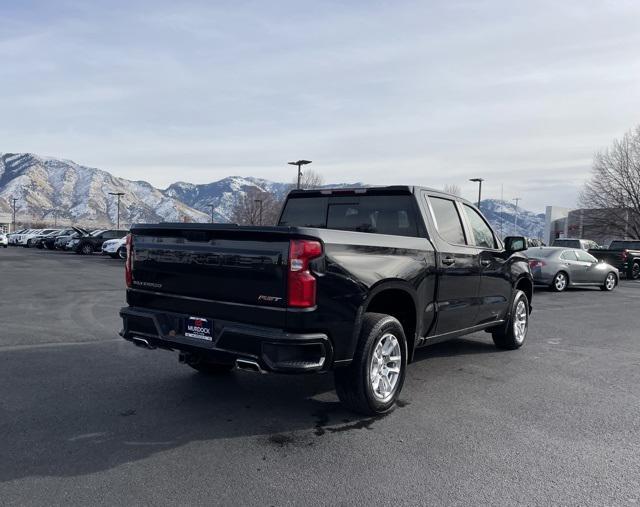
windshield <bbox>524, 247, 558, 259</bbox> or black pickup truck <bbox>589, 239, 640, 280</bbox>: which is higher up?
windshield <bbox>524, 247, 558, 259</bbox>

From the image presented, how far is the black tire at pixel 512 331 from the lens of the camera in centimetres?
716

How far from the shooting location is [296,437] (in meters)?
4.03

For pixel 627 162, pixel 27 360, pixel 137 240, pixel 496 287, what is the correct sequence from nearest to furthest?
pixel 137 240
pixel 27 360
pixel 496 287
pixel 627 162

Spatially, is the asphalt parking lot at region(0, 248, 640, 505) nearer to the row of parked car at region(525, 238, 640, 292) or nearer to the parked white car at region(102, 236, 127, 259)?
the row of parked car at region(525, 238, 640, 292)

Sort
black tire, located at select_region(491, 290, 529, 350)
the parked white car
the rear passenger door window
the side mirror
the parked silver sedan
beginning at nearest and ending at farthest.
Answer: the rear passenger door window → the side mirror → black tire, located at select_region(491, 290, 529, 350) → the parked silver sedan → the parked white car

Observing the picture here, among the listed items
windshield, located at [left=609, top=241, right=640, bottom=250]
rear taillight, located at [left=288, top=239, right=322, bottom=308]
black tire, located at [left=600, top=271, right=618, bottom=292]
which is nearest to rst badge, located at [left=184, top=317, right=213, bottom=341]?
rear taillight, located at [left=288, top=239, right=322, bottom=308]

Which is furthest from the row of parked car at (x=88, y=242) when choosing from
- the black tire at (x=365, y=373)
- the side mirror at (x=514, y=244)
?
the black tire at (x=365, y=373)

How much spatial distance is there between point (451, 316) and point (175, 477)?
3310mm

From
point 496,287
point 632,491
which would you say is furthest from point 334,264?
point 496,287

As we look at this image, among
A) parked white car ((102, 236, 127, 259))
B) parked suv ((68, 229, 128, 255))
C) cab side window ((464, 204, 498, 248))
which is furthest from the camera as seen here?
parked suv ((68, 229, 128, 255))

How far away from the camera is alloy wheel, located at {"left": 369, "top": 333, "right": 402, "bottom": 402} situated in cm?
449

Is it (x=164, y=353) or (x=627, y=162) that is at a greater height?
(x=627, y=162)

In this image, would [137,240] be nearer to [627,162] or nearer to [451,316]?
[451,316]

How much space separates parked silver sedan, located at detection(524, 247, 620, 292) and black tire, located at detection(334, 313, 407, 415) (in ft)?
42.2
